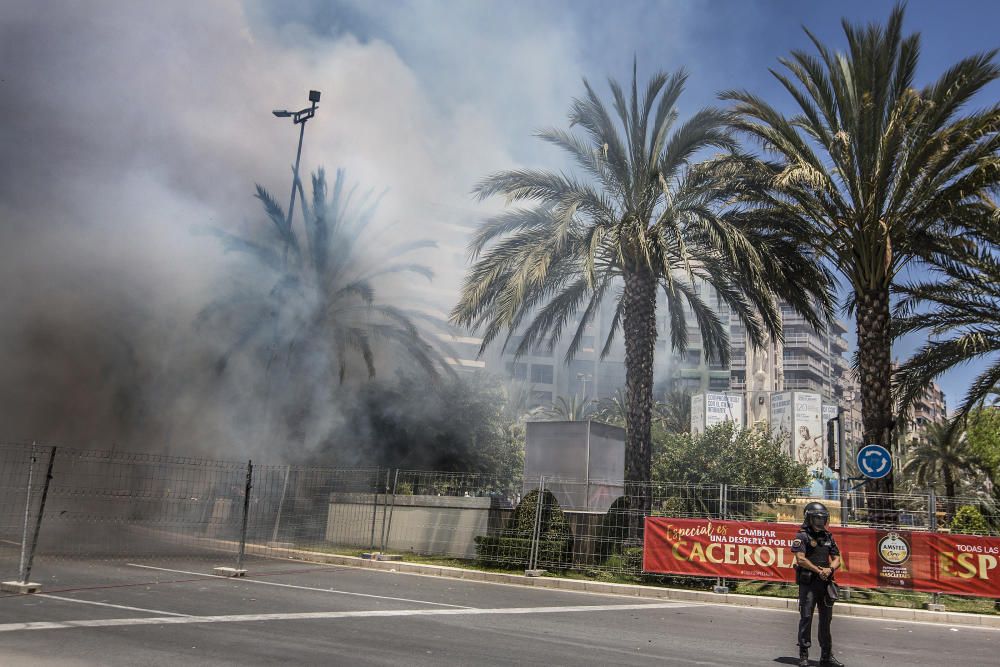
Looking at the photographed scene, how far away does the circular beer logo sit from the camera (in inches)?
442

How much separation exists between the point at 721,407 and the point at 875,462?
2363 inches

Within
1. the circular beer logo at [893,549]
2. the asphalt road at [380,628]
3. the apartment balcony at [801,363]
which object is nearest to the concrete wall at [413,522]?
the asphalt road at [380,628]

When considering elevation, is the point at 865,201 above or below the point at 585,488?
above

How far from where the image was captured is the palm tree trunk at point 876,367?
13.0m

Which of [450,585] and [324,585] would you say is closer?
[324,585]

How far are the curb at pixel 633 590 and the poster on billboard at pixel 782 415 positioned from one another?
6403cm

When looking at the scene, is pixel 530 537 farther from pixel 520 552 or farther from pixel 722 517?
pixel 722 517

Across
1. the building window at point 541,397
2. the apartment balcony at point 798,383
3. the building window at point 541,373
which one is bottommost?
the building window at point 541,397

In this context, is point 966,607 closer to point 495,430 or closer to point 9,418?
point 9,418

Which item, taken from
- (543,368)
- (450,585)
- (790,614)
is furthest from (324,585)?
(543,368)

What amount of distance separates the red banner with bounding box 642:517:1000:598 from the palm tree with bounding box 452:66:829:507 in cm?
276

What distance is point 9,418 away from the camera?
15.1 meters

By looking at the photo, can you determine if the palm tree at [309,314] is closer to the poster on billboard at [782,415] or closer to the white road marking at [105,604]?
the white road marking at [105,604]

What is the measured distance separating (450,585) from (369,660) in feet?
21.1
